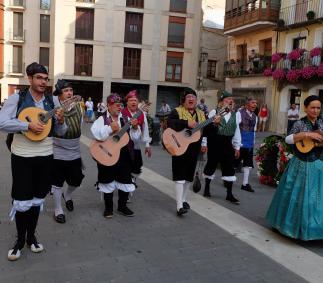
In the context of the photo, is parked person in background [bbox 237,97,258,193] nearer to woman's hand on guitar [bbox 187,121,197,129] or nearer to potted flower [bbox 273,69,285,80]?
woman's hand on guitar [bbox 187,121,197,129]

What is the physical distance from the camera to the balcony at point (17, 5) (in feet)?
128

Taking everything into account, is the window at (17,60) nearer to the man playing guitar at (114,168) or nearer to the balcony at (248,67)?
the balcony at (248,67)

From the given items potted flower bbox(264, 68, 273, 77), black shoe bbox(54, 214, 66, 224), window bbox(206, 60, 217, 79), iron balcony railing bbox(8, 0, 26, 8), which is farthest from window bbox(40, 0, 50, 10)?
black shoe bbox(54, 214, 66, 224)

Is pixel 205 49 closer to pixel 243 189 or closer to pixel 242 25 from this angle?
pixel 242 25

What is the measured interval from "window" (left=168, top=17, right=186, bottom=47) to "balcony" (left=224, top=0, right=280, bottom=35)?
10367 mm

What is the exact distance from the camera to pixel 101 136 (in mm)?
5574

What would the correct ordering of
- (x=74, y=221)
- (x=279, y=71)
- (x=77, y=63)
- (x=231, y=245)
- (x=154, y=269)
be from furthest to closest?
(x=77, y=63)
(x=279, y=71)
(x=74, y=221)
(x=231, y=245)
(x=154, y=269)

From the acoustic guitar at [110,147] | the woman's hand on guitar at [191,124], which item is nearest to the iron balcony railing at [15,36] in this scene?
the acoustic guitar at [110,147]

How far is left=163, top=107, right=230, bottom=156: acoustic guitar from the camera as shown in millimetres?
5809

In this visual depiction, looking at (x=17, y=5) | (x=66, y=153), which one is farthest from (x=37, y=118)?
(x=17, y=5)

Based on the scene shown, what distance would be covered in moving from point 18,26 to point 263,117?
91.2 feet

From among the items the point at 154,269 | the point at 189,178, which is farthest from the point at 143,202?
the point at 154,269

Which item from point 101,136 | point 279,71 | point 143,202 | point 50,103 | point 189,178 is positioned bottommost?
point 143,202

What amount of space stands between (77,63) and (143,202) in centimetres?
3152
